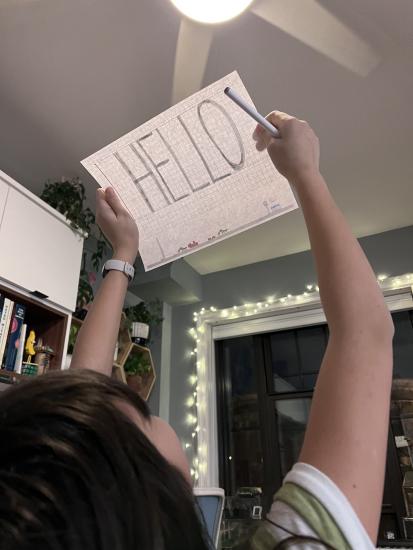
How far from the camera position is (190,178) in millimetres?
786

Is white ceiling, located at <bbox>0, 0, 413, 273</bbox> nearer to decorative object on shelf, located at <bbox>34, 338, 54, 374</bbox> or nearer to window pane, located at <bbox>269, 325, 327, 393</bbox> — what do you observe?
decorative object on shelf, located at <bbox>34, 338, 54, 374</bbox>

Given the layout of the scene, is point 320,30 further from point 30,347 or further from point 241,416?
point 241,416

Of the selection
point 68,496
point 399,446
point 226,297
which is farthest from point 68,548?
point 226,297

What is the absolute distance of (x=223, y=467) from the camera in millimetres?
2504

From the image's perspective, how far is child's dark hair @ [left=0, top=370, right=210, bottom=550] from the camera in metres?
0.24

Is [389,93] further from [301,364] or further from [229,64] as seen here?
[301,364]

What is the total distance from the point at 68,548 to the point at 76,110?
1716mm

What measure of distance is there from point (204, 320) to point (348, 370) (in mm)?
2429

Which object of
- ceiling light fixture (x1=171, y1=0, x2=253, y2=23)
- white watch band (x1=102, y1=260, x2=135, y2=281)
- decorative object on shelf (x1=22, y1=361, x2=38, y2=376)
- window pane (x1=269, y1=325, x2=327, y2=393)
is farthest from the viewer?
window pane (x1=269, y1=325, x2=327, y2=393)

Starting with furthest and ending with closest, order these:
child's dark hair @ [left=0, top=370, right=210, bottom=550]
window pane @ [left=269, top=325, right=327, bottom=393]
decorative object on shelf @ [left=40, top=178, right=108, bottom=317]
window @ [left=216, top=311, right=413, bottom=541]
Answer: window pane @ [left=269, top=325, right=327, bottom=393] → window @ [left=216, top=311, right=413, bottom=541] → decorative object on shelf @ [left=40, top=178, right=108, bottom=317] → child's dark hair @ [left=0, top=370, right=210, bottom=550]

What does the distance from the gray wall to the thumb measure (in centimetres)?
197

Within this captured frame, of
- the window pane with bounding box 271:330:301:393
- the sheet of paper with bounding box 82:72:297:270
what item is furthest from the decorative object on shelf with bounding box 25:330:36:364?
the window pane with bounding box 271:330:301:393

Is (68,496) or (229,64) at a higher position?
(229,64)

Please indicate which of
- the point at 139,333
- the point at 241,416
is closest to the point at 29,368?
the point at 139,333
